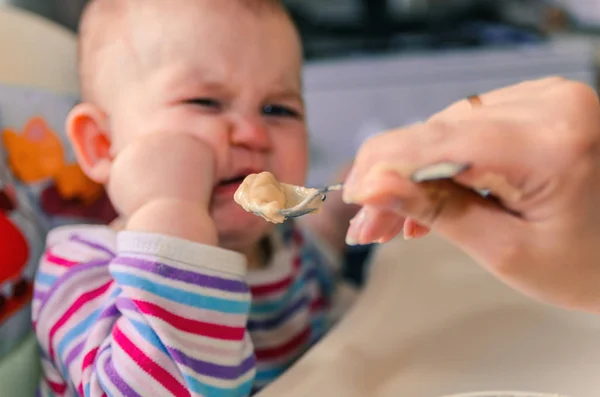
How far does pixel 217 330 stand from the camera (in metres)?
0.42

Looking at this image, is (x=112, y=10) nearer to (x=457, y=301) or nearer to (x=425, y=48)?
(x=457, y=301)

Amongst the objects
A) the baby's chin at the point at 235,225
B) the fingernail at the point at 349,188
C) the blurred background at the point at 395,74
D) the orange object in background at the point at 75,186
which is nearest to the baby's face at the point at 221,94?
the baby's chin at the point at 235,225

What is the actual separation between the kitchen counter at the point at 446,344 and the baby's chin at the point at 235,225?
0.36ft

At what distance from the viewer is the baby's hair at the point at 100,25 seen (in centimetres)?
55

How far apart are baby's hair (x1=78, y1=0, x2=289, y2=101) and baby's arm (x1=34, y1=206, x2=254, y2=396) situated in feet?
0.68

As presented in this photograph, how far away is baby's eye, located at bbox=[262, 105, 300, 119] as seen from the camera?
54cm

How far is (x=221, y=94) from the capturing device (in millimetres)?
505

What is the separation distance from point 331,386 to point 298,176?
21 centimetres

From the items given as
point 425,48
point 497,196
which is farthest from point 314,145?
point 497,196

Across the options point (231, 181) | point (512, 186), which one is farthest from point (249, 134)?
point (512, 186)

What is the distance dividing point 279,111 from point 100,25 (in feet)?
0.63

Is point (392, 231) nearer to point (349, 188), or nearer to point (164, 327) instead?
point (349, 188)

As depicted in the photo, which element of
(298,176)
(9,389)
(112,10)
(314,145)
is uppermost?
(112,10)

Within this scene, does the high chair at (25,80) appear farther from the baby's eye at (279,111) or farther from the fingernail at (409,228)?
the fingernail at (409,228)
